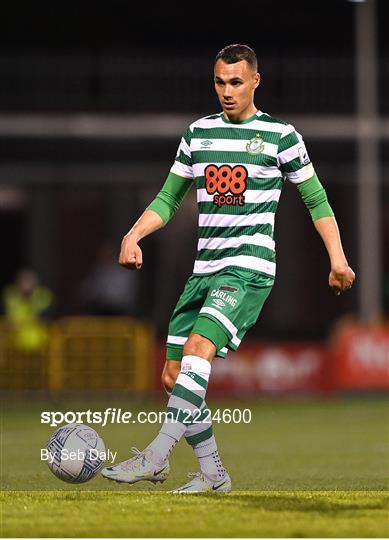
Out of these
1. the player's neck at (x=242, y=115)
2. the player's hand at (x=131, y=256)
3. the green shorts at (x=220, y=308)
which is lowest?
the green shorts at (x=220, y=308)

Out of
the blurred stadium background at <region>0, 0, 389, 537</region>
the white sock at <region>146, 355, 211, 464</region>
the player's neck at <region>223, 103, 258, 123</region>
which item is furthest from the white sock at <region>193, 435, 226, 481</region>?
the blurred stadium background at <region>0, 0, 389, 537</region>

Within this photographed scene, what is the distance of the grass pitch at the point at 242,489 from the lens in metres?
6.42

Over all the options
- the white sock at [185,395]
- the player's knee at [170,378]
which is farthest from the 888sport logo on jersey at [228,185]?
the player's knee at [170,378]

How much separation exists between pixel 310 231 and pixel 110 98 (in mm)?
4458

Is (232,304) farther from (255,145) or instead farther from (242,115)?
(242,115)

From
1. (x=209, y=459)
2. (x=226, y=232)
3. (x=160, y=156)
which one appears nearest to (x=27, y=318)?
(x=160, y=156)

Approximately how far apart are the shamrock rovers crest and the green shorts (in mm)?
626

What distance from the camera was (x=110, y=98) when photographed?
25.7 metres

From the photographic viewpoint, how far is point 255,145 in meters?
7.60

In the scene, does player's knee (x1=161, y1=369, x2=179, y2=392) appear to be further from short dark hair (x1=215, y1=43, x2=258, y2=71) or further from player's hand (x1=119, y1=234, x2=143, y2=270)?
short dark hair (x1=215, y1=43, x2=258, y2=71)

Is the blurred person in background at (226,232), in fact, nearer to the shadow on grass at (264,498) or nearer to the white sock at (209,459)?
the white sock at (209,459)

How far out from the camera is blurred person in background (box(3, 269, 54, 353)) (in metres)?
19.6

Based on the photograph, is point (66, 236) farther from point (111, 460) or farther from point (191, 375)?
point (191, 375)

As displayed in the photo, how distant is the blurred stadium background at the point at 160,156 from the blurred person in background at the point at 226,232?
12.6 m
